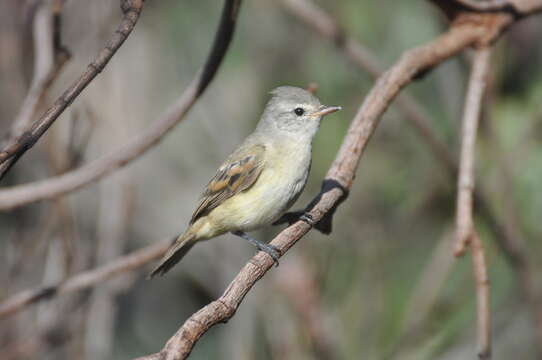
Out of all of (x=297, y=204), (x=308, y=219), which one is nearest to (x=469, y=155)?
(x=308, y=219)

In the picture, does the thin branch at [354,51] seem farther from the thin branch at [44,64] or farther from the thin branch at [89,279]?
the thin branch at [89,279]

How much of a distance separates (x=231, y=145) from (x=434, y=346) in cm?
222

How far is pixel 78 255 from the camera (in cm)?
483

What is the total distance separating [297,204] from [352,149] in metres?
3.28

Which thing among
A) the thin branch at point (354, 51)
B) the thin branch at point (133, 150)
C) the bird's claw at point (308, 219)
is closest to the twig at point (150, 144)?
the thin branch at point (133, 150)

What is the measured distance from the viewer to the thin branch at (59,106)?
149 centimetres

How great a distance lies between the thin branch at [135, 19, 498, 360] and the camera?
1.77 metres

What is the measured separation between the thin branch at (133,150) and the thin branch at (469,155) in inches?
41.7

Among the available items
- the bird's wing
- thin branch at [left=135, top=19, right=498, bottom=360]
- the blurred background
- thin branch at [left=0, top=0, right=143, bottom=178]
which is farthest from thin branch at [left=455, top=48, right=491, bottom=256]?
thin branch at [left=0, top=0, right=143, bottom=178]

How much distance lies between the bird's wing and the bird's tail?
13 centimetres

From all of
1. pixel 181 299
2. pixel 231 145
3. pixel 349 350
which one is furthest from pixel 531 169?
pixel 181 299

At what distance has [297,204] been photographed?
5.76 meters

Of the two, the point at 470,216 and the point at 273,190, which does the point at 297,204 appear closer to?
the point at 273,190

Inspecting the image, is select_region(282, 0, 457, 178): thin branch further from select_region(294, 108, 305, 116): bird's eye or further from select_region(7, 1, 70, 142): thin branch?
select_region(7, 1, 70, 142): thin branch
